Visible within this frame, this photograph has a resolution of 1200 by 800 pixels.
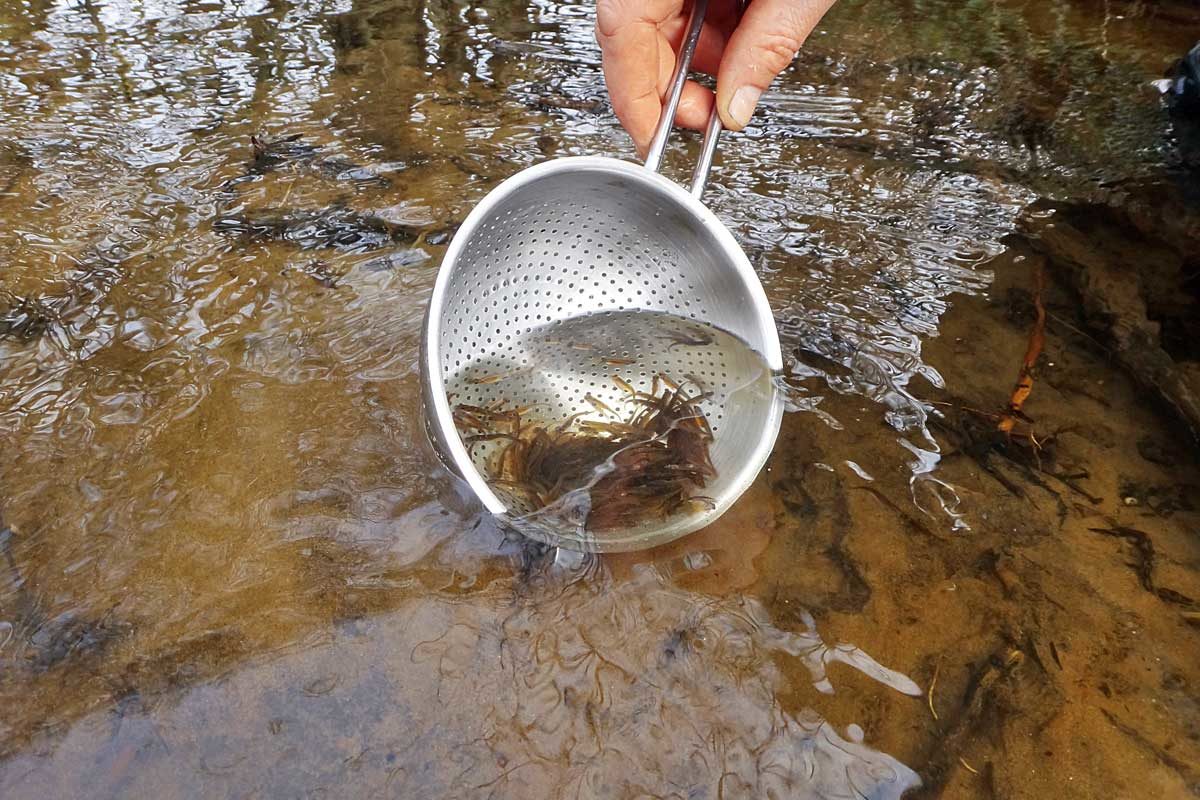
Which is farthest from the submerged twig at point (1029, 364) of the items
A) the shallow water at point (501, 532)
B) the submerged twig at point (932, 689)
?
the submerged twig at point (932, 689)

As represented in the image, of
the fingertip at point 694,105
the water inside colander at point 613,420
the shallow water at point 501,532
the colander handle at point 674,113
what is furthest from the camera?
the fingertip at point 694,105

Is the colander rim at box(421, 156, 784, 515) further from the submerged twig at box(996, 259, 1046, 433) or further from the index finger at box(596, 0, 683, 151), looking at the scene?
the submerged twig at box(996, 259, 1046, 433)

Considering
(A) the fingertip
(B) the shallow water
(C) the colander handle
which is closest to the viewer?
(B) the shallow water

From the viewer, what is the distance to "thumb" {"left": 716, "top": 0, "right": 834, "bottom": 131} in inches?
73.5

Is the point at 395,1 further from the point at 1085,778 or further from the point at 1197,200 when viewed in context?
the point at 1085,778

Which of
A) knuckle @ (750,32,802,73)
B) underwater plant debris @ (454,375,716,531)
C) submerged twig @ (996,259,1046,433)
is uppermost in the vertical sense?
knuckle @ (750,32,802,73)

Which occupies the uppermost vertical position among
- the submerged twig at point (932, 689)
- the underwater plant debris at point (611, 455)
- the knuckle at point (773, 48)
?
the knuckle at point (773, 48)

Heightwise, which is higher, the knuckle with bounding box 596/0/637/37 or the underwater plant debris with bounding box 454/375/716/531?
the knuckle with bounding box 596/0/637/37

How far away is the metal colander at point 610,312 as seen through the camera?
1839 millimetres

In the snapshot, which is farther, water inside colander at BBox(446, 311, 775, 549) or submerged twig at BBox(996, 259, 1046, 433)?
submerged twig at BBox(996, 259, 1046, 433)

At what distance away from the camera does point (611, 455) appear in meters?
1.99

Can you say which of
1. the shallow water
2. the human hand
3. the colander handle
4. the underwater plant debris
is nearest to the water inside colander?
the underwater plant debris

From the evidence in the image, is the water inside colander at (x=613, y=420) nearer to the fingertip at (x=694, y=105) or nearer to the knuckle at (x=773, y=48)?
the fingertip at (x=694, y=105)

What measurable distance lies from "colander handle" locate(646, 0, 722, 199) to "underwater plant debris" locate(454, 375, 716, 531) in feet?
1.83
